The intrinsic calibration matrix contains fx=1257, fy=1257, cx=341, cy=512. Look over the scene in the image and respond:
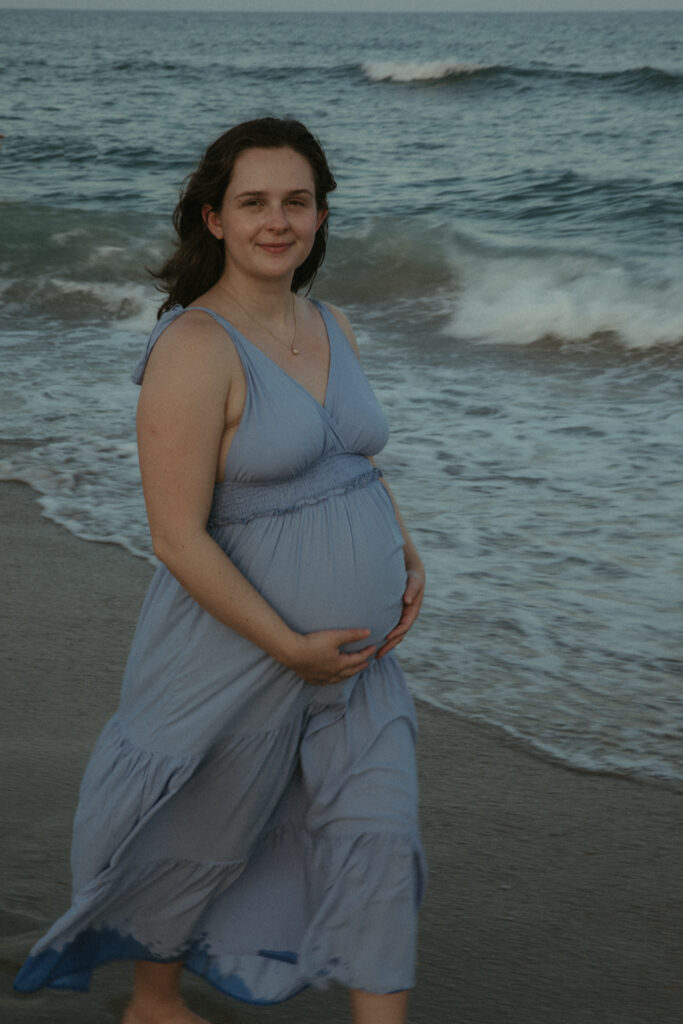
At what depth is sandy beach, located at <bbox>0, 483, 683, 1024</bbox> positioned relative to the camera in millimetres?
2342

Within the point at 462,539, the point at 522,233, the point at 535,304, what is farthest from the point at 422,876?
the point at 522,233

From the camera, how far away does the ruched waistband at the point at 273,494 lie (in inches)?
79.7

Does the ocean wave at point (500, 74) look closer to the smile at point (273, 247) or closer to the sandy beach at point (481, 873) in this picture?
the sandy beach at point (481, 873)

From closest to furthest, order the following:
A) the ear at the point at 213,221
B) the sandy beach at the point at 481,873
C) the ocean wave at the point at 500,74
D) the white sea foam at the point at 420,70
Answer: the ear at the point at 213,221
the sandy beach at the point at 481,873
the ocean wave at the point at 500,74
the white sea foam at the point at 420,70

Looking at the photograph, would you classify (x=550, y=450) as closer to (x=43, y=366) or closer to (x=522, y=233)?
(x=43, y=366)

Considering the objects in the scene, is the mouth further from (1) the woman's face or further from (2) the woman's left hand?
(2) the woman's left hand

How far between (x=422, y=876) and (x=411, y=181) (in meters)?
15.0

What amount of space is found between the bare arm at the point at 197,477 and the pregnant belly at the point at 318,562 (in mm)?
67

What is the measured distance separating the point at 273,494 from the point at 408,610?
367 mm

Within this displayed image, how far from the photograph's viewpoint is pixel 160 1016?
222cm

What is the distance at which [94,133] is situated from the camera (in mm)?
21688

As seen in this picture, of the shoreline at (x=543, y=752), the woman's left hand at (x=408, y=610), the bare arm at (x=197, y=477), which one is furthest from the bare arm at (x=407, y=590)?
the shoreline at (x=543, y=752)

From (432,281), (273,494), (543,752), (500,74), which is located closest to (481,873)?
(543,752)

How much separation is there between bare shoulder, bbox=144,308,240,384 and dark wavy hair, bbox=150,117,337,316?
0.20m
